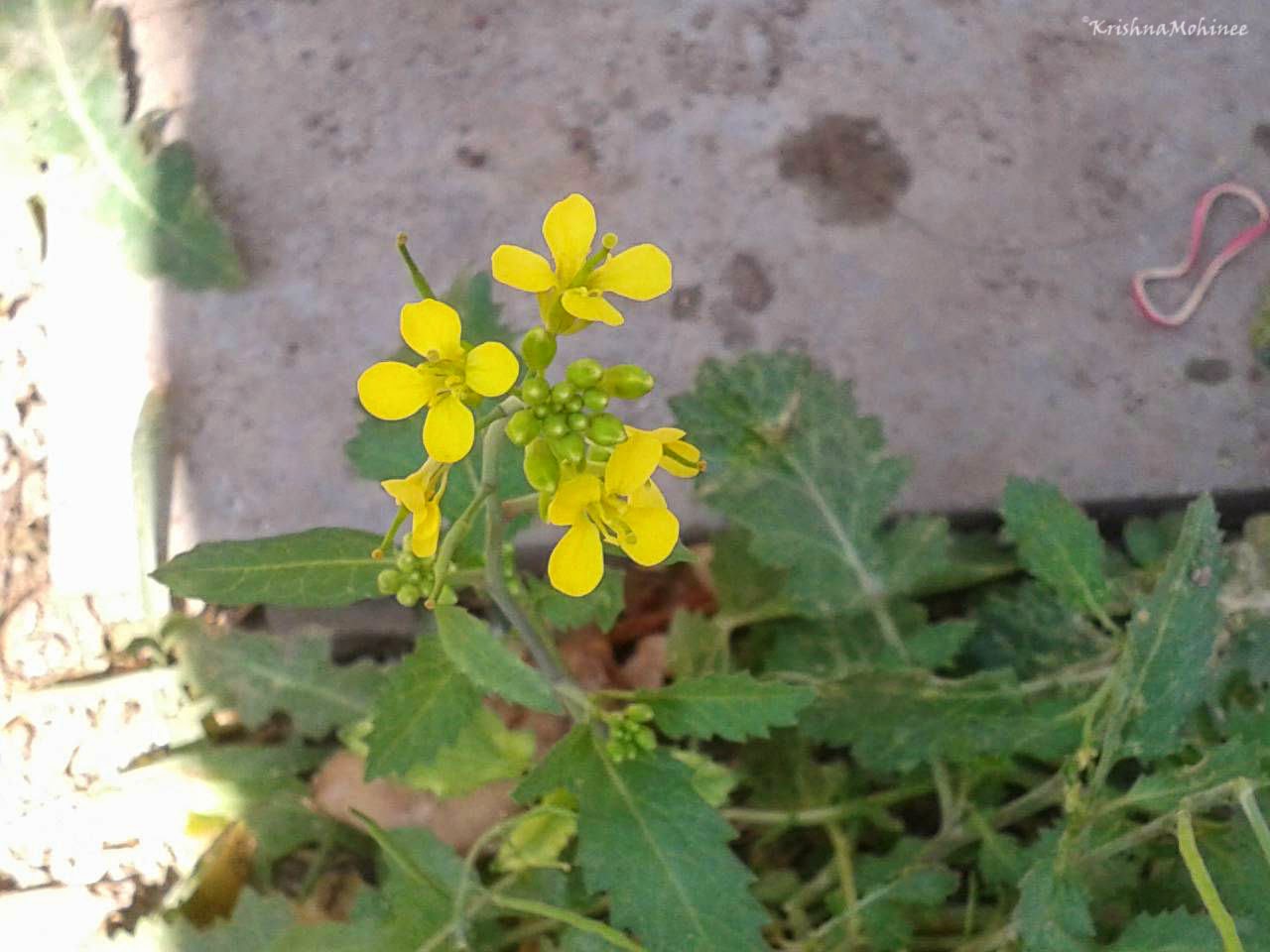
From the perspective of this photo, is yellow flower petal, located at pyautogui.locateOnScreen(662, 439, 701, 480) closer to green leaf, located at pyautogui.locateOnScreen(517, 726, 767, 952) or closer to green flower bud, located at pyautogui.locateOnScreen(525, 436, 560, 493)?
green flower bud, located at pyautogui.locateOnScreen(525, 436, 560, 493)

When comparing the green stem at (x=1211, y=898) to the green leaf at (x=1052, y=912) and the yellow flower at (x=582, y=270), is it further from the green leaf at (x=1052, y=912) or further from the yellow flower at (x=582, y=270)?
the yellow flower at (x=582, y=270)

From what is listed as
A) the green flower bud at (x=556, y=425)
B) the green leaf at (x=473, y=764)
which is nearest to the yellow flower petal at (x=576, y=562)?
the green flower bud at (x=556, y=425)

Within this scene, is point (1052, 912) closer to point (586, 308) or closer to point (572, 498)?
point (572, 498)

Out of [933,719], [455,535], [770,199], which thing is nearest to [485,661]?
[455,535]

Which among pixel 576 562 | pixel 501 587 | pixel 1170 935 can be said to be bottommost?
pixel 1170 935

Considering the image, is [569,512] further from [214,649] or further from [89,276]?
[89,276]
